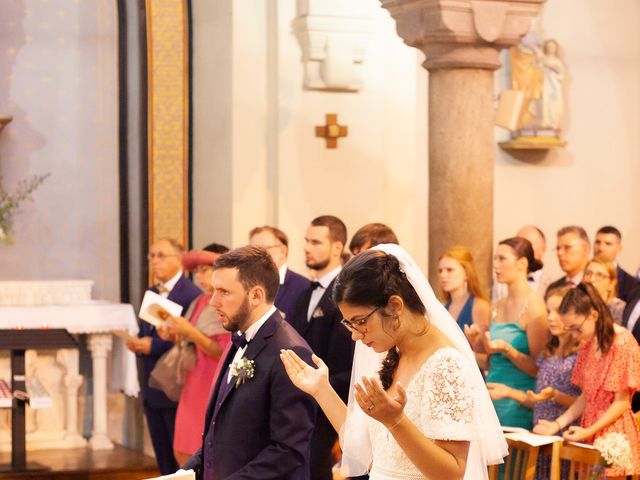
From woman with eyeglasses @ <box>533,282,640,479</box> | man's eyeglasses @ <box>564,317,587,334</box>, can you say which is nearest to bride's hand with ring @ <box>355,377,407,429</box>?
woman with eyeglasses @ <box>533,282,640,479</box>

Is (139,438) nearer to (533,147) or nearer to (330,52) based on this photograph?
(330,52)

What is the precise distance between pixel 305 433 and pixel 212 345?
299 cm

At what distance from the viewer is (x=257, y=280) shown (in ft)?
15.4

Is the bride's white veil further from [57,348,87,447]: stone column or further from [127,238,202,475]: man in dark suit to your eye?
[57,348,87,447]: stone column

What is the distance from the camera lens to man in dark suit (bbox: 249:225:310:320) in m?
7.18

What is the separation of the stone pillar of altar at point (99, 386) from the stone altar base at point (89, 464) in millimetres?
118

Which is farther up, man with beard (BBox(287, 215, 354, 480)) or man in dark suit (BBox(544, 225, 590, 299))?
man in dark suit (BBox(544, 225, 590, 299))

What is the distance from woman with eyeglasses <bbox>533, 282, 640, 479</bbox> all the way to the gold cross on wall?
3791 mm

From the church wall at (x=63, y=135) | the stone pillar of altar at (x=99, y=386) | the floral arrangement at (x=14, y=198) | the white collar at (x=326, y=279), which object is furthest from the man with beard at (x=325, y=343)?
the church wall at (x=63, y=135)

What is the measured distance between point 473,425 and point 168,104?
24.1 ft

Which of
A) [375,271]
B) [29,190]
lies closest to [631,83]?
[29,190]

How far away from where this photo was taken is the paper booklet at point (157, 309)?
754 centimetres

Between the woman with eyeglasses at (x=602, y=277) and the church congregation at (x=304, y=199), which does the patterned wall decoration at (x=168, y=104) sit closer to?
the church congregation at (x=304, y=199)

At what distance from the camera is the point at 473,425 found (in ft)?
11.4
